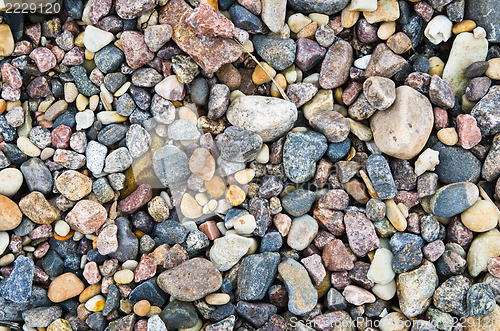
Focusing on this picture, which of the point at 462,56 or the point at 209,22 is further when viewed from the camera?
the point at 462,56

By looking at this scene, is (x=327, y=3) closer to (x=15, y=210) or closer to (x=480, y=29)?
(x=480, y=29)

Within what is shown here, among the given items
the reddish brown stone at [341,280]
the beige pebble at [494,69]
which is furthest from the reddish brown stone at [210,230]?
the beige pebble at [494,69]

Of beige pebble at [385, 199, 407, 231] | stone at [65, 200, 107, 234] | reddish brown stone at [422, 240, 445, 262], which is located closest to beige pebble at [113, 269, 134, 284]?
stone at [65, 200, 107, 234]

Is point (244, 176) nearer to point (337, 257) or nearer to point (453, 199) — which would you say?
point (337, 257)

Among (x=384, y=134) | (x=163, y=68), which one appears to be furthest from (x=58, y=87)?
(x=384, y=134)

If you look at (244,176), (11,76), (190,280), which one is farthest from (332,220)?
(11,76)

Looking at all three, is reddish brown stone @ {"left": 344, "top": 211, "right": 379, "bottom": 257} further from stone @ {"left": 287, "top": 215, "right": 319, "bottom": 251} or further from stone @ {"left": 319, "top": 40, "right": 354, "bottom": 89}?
stone @ {"left": 319, "top": 40, "right": 354, "bottom": 89}

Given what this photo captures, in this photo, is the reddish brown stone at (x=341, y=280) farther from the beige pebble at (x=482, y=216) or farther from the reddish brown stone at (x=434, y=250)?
the beige pebble at (x=482, y=216)
